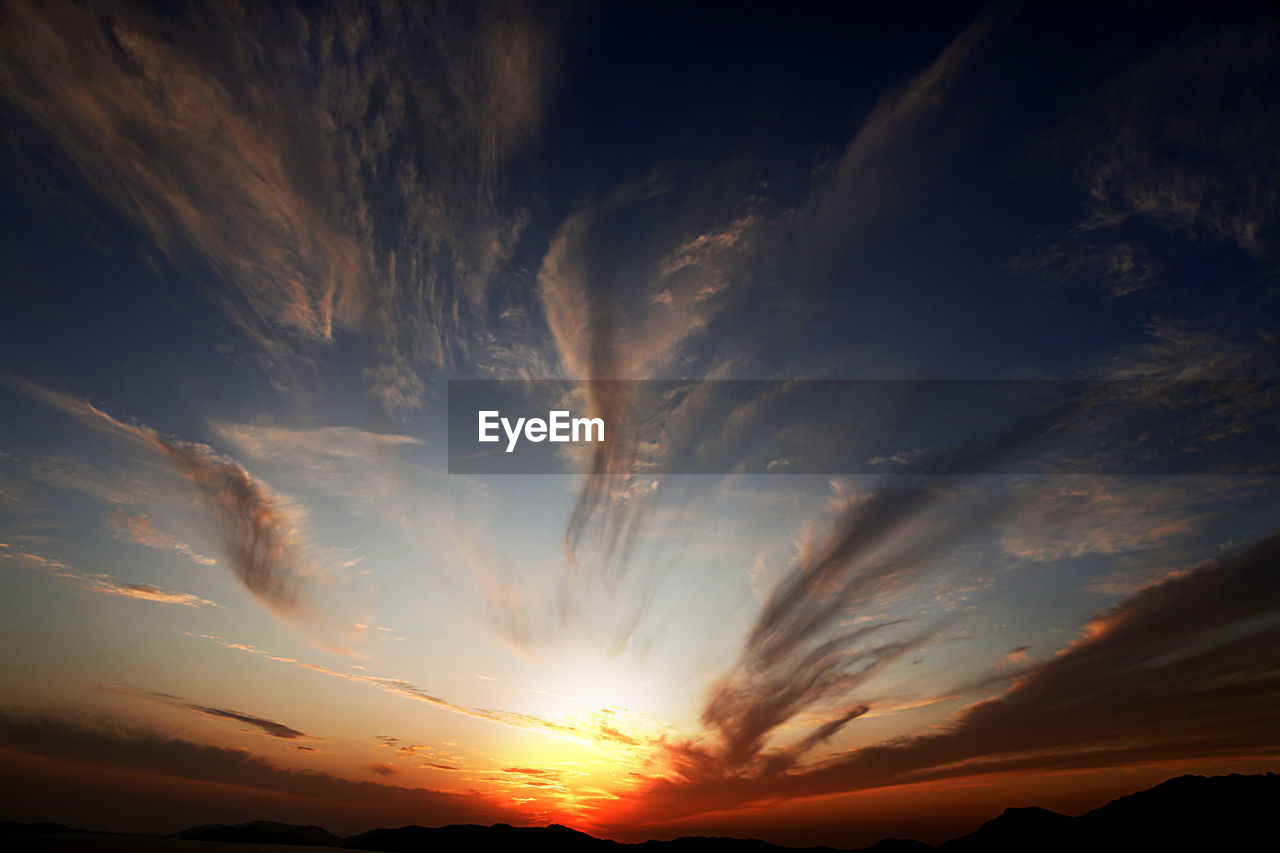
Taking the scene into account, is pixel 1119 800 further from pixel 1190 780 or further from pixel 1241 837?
pixel 1241 837

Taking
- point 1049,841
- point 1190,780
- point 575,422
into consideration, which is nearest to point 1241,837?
point 1190,780

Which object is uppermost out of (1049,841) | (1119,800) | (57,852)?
(57,852)

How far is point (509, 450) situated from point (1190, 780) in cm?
27026

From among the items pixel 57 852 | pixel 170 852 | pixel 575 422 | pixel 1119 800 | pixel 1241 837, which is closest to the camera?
pixel 575 422

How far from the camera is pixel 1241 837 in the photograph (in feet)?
456

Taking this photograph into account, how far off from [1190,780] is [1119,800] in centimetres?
2278

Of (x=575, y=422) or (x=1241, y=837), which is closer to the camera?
(x=575, y=422)

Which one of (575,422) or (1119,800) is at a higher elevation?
(575,422)

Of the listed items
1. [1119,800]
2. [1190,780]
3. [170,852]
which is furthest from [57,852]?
[1190,780]

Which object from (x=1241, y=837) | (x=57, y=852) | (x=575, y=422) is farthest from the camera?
(x=1241, y=837)

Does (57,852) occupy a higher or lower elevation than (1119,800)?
higher

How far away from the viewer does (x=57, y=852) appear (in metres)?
109

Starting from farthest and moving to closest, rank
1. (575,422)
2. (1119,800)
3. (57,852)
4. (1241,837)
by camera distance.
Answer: (1119,800)
(1241,837)
(57,852)
(575,422)

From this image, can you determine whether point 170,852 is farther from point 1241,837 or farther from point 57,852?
point 1241,837
